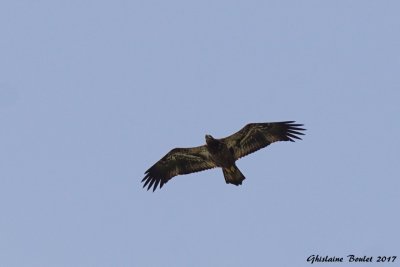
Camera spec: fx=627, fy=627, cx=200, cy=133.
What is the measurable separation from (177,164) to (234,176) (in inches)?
121

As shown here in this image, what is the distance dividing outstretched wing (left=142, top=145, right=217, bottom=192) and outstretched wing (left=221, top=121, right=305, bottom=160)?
1319 mm

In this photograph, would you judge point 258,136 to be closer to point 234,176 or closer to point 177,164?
point 234,176

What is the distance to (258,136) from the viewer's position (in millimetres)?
25000

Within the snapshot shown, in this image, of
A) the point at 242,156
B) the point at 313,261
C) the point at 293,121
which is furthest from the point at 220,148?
the point at 313,261

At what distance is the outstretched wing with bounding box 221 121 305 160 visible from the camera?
80.9ft

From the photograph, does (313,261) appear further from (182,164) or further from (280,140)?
(182,164)

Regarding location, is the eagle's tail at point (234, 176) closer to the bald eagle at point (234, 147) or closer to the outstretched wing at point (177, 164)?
the bald eagle at point (234, 147)

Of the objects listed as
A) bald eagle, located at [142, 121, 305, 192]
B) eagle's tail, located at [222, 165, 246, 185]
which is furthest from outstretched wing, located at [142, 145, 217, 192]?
eagle's tail, located at [222, 165, 246, 185]

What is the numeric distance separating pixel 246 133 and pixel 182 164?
130 inches

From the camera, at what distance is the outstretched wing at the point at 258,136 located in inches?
971

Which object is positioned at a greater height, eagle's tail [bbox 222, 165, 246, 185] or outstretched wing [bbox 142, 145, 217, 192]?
outstretched wing [bbox 142, 145, 217, 192]

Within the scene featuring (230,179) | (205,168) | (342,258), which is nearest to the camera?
(342,258)

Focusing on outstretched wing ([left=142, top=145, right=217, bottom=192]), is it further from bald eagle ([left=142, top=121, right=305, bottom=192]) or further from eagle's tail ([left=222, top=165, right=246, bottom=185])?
eagle's tail ([left=222, top=165, right=246, bottom=185])

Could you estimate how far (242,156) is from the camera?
24984 millimetres
